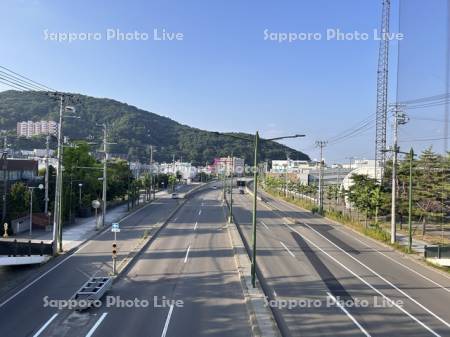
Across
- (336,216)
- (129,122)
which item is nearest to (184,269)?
(336,216)

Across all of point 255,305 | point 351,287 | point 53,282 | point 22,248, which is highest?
point 22,248

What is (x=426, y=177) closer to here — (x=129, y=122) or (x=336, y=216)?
(x=336, y=216)

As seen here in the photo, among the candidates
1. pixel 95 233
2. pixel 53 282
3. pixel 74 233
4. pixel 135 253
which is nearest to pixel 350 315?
pixel 53 282

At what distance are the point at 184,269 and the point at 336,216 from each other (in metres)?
32.5

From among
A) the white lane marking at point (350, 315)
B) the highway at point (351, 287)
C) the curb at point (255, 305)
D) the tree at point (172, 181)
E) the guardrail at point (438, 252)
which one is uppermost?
the tree at point (172, 181)

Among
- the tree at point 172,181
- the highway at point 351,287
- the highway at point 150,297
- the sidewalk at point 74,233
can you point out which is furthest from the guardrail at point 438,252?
the tree at point 172,181

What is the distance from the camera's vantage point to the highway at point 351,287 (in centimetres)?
1770

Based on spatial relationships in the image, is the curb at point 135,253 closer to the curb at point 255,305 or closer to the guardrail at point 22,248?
the guardrail at point 22,248

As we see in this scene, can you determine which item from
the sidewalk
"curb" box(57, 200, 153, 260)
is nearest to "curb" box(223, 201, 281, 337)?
"curb" box(57, 200, 153, 260)

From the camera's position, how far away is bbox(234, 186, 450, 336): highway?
1770 cm

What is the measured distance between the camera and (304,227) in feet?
163

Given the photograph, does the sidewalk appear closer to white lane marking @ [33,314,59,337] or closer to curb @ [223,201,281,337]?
curb @ [223,201,281,337]

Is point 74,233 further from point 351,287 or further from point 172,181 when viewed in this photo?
point 172,181

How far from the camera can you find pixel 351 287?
23797mm
